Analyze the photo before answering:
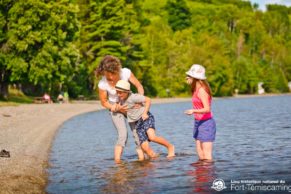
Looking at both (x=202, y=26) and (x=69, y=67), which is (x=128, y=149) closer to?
(x=69, y=67)

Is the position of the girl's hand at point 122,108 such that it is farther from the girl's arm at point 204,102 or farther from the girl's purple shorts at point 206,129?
the girl's arm at point 204,102

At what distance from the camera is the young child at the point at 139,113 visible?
10.8 meters

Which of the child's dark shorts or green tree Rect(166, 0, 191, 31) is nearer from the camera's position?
the child's dark shorts

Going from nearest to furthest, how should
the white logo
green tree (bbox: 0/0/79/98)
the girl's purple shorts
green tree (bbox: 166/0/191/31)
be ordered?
the white logo → the girl's purple shorts → green tree (bbox: 0/0/79/98) → green tree (bbox: 166/0/191/31)

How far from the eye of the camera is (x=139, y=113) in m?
11.2

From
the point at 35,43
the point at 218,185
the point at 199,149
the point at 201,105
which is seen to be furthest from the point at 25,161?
the point at 35,43

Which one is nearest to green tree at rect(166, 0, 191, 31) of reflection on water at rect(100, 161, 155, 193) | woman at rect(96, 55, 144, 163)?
woman at rect(96, 55, 144, 163)

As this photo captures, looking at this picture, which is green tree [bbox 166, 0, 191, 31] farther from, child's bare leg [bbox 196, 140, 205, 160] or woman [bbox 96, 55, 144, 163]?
child's bare leg [bbox 196, 140, 205, 160]

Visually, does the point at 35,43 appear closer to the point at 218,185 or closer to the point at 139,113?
the point at 139,113

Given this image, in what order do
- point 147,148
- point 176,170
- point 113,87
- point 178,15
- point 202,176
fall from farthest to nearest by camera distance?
point 178,15, point 147,148, point 113,87, point 176,170, point 202,176

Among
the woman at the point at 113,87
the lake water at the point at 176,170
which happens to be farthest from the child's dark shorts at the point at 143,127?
the lake water at the point at 176,170

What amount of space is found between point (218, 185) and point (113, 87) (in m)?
3.52

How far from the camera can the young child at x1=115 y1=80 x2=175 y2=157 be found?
10.8 m

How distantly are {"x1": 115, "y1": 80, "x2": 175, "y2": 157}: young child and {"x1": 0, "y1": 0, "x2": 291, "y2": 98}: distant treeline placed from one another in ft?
115
